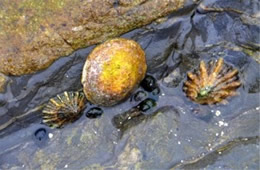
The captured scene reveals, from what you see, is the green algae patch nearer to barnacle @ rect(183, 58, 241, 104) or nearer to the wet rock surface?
the wet rock surface

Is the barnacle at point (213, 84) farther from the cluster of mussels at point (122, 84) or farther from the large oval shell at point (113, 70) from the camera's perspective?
the large oval shell at point (113, 70)

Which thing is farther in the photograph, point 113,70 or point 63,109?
point 63,109

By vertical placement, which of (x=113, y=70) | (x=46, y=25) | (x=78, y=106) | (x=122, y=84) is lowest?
(x=78, y=106)

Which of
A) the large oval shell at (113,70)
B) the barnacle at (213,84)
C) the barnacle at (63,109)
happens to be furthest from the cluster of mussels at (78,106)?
the barnacle at (213,84)

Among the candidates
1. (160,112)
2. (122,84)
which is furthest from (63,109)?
(160,112)

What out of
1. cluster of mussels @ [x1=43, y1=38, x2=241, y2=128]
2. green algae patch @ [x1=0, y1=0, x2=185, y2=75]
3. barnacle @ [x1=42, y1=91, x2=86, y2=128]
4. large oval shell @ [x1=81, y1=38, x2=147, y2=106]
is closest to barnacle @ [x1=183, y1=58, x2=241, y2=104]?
cluster of mussels @ [x1=43, y1=38, x2=241, y2=128]

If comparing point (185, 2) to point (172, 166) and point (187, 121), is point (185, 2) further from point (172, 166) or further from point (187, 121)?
point (172, 166)

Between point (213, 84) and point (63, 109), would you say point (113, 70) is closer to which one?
point (63, 109)
